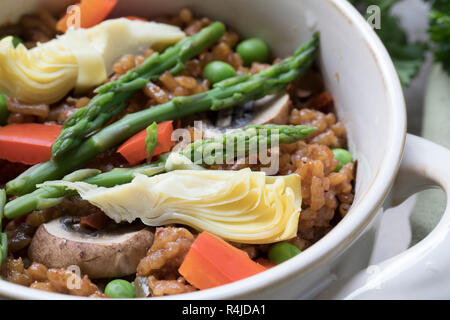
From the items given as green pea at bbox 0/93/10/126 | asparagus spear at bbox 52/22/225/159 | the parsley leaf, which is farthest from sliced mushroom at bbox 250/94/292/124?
the parsley leaf

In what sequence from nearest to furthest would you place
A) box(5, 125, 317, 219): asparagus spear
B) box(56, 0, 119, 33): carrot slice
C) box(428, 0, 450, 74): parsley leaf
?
box(5, 125, 317, 219): asparagus spear, box(56, 0, 119, 33): carrot slice, box(428, 0, 450, 74): parsley leaf

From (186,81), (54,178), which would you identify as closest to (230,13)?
(186,81)

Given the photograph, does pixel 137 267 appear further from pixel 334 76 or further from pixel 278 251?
pixel 334 76

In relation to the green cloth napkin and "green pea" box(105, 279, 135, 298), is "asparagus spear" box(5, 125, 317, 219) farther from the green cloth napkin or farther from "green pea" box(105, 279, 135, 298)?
the green cloth napkin

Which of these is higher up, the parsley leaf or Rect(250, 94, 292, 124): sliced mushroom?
Rect(250, 94, 292, 124): sliced mushroom

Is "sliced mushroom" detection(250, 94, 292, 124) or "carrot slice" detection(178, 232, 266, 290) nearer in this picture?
"carrot slice" detection(178, 232, 266, 290)

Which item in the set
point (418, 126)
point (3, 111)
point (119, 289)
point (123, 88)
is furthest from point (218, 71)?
point (418, 126)

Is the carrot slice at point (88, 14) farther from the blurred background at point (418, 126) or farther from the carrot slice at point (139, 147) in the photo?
the blurred background at point (418, 126)
